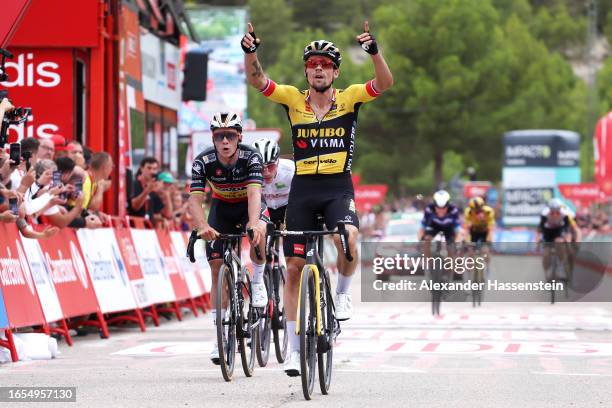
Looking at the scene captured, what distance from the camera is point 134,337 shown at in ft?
53.0

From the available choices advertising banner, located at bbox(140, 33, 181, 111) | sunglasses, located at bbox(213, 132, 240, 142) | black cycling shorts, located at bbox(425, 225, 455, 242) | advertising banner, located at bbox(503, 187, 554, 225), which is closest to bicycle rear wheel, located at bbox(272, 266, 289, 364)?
sunglasses, located at bbox(213, 132, 240, 142)

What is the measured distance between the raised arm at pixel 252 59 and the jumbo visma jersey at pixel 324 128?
76mm

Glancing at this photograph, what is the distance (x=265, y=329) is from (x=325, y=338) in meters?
2.52

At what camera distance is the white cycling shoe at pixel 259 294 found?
38.4ft

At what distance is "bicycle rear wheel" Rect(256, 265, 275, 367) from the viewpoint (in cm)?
1184

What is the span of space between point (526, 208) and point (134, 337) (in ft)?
156

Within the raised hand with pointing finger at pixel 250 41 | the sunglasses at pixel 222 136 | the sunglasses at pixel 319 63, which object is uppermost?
the raised hand with pointing finger at pixel 250 41

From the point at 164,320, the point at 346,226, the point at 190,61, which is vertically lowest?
the point at 164,320

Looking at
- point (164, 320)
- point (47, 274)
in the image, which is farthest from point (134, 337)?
point (164, 320)

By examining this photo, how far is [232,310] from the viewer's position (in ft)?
36.3

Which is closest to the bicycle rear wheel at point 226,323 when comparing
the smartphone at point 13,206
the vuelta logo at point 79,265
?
the smartphone at point 13,206

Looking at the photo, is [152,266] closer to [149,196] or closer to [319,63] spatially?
[149,196]

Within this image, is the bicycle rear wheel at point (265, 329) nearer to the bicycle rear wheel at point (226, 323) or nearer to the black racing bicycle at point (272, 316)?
the black racing bicycle at point (272, 316)

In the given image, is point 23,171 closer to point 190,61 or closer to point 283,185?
point 283,185
